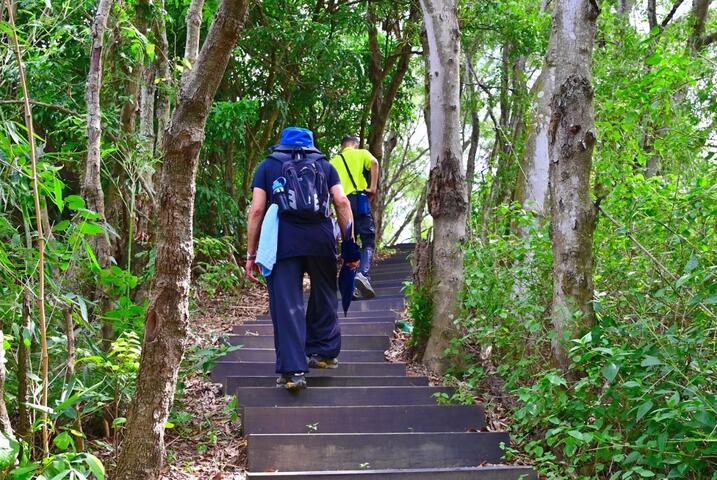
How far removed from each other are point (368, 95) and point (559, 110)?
11093mm

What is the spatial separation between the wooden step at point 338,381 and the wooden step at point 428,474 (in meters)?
1.54

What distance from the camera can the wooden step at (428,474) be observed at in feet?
14.6

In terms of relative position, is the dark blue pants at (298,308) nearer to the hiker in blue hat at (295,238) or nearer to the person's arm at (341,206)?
the hiker in blue hat at (295,238)

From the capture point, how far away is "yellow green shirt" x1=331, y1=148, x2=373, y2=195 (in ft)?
31.3

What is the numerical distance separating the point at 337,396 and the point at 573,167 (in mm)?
2442

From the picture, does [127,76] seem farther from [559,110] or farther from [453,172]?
[559,110]

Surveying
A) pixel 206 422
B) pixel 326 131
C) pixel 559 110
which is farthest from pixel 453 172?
pixel 326 131

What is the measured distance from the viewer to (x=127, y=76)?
27.1ft

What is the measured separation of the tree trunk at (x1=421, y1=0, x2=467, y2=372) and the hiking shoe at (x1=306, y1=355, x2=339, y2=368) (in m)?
1.01

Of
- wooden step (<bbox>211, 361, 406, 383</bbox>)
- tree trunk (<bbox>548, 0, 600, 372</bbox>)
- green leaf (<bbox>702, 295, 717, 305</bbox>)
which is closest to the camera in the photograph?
green leaf (<bbox>702, 295, 717, 305</bbox>)

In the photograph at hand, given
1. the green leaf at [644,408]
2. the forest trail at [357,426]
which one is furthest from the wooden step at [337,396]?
the green leaf at [644,408]

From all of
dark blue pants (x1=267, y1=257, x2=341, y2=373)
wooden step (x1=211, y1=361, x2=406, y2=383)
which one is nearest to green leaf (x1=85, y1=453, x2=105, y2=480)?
dark blue pants (x1=267, y1=257, x2=341, y2=373)

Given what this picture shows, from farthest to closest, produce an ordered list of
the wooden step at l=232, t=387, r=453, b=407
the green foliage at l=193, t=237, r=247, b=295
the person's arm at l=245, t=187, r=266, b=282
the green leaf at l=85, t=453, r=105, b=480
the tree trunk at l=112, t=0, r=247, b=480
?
the green foliage at l=193, t=237, r=247, b=295 → the person's arm at l=245, t=187, r=266, b=282 → the wooden step at l=232, t=387, r=453, b=407 → the tree trunk at l=112, t=0, r=247, b=480 → the green leaf at l=85, t=453, r=105, b=480

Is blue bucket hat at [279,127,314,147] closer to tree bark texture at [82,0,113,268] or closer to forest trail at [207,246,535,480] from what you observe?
tree bark texture at [82,0,113,268]
